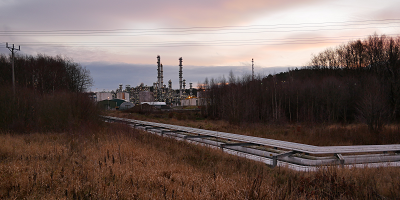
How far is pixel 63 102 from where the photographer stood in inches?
576

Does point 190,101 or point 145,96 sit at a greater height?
point 145,96

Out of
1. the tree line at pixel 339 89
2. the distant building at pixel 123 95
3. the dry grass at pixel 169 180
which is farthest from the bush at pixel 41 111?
the distant building at pixel 123 95

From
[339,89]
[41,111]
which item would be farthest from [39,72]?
[339,89]

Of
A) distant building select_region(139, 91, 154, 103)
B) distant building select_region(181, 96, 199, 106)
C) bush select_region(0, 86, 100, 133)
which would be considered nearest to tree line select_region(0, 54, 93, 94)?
bush select_region(0, 86, 100, 133)

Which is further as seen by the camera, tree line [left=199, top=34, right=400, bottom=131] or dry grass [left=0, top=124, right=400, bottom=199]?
tree line [left=199, top=34, right=400, bottom=131]

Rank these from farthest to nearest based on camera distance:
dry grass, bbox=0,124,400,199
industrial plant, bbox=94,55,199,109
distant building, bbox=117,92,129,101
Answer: distant building, bbox=117,92,129,101 < industrial plant, bbox=94,55,199,109 < dry grass, bbox=0,124,400,199

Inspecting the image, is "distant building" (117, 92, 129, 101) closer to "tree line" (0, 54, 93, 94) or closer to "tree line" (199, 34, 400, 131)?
"tree line" (0, 54, 93, 94)

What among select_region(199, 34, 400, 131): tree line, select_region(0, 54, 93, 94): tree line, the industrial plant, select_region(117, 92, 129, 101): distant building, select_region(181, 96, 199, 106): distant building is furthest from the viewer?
select_region(117, 92, 129, 101): distant building

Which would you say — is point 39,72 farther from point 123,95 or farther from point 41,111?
point 123,95

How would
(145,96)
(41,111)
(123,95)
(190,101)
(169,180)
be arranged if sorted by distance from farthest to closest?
(123,95) → (190,101) → (145,96) → (41,111) → (169,180)

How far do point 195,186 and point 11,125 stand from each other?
1329 cm

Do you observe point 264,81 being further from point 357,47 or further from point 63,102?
point 63,102

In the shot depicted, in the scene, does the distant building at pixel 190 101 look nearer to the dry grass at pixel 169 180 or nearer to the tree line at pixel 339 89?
the tree line at pixel 339 89

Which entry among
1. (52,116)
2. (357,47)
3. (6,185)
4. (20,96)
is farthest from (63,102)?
(357,47)
